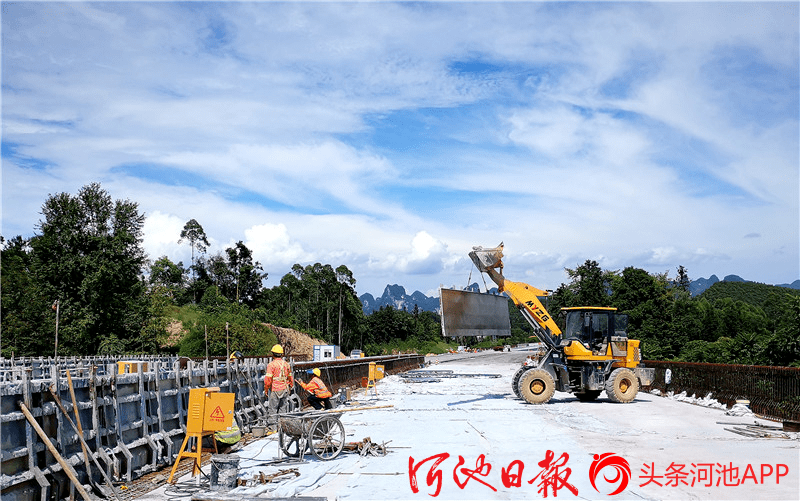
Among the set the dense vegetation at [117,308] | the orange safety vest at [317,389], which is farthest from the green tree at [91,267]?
the orange safety vest at [317,389]

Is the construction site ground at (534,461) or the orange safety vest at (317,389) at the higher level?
the orange safety vest at (317,389)

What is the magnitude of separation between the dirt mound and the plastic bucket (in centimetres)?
6593

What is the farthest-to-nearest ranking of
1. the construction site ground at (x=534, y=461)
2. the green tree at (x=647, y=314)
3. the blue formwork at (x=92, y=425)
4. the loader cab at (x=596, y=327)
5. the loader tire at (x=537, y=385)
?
the green tree at (x=647, y=314) → the loader cab at (x=596, y=327) → the loader tire at (x=537, y=385) → the construction site ground at (x=534, y=461) → the blue formwork at (x=92, y=425)

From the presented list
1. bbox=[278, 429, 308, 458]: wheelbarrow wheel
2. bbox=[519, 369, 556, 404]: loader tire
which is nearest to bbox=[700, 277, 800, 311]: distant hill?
bbox=[519, 369, 556, 404]: loader tire

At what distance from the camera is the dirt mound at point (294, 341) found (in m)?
77.1

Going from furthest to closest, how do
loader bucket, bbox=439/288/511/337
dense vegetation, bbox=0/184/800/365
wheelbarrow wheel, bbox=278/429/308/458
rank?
dense vegetation, bbox=0/184/800/365
loader bucket, bbox=439/288/511/337
wheelbarrow wheel, bbox=278/429/308/458

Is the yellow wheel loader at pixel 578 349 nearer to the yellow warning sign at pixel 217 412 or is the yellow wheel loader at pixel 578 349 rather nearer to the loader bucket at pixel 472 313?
the loader bucket at pixel 472 313

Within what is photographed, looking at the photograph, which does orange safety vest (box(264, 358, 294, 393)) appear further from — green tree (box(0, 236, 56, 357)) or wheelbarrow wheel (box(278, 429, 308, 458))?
green tree (box(0, 236, 56, 357))

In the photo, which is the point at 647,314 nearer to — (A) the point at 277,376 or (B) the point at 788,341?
(B) the point at 788,341

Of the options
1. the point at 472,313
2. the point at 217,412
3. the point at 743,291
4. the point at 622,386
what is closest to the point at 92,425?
the point at 217,412

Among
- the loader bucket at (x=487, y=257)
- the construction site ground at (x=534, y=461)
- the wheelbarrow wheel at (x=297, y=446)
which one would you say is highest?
the loader bucket at (x=487, y=257)

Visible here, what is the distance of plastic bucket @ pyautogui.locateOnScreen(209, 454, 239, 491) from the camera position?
9805 mm

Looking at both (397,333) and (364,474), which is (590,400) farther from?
(397,333)

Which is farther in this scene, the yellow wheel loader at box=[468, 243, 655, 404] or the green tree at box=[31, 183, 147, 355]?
the green tree at box=[31, 183, 147, 355]
